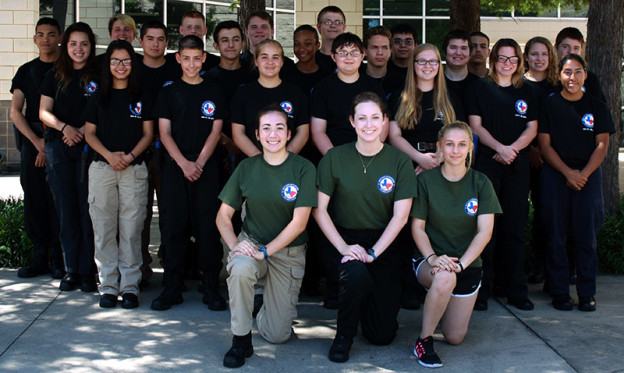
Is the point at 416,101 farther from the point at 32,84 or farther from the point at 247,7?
the point at 32,84

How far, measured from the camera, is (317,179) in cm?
478

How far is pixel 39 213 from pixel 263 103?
8.19 ft

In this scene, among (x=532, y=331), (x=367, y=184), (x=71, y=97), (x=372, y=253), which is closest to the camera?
(x=372, y=253)

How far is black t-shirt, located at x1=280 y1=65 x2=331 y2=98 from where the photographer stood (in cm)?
622

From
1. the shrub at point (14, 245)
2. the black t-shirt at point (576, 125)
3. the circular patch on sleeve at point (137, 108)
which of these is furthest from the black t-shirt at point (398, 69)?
the shrub at point (14, 245)

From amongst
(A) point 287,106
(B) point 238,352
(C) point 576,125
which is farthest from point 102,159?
(C) point 576,125

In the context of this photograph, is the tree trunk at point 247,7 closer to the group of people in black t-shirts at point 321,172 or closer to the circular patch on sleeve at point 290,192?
the group of people in black t-shirts at point 321,172

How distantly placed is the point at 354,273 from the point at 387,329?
50 centimetres

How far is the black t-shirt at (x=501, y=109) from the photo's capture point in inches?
218

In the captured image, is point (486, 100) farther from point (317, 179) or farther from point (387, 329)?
point (387, 329)

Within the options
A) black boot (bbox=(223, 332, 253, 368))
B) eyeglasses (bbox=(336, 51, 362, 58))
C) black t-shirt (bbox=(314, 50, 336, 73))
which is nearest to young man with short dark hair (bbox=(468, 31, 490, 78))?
black t-shirt (bbox=(314, 50, 336, 73))

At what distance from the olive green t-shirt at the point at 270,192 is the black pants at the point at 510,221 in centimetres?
164

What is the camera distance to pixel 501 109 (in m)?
5.53

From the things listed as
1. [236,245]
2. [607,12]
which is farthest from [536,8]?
[236,245]
